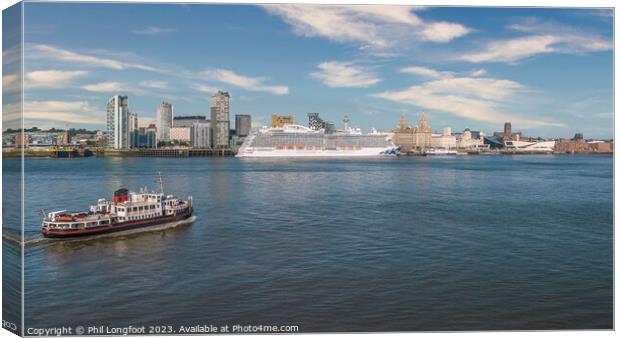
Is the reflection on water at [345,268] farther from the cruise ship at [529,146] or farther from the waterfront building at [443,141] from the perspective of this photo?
the waterfront building at [443,141]

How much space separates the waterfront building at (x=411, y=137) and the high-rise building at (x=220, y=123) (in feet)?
39.3

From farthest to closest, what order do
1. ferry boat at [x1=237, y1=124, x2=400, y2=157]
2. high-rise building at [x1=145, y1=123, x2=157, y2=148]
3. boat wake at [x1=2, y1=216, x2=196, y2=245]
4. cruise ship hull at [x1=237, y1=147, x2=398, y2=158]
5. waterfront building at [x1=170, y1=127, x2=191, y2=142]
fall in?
cruise ship hull at [x1=237, y1=147, x2=398, y2=158]
ferry boat at [x1=237, y1=124, x2=400, y2=157]
waterfront building at [x1=170, y1=127, x2=191, y2=142]
high-rise building at [x1=145, y1=123, x2=157, y2=148]
boat wake at [x1=2, y1=216, x2=196, y2=245]

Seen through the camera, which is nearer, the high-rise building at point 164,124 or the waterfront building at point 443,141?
the high-rise building at point 164,124

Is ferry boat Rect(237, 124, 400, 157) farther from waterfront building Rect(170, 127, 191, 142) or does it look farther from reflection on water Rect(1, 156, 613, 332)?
reflection on water Rect(1, 156, 613, 332)

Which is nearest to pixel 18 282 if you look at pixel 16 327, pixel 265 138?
pixel 16 327

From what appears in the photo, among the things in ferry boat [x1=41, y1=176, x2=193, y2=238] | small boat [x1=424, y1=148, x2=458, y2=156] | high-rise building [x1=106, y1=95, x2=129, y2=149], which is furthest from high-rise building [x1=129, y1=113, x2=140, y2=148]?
small boat [x1=424, y1=148, x2=458, y2=156]

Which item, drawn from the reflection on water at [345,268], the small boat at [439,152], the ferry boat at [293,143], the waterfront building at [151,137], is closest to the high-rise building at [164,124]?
the waterfront building at [151,137]

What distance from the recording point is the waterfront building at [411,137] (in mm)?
40294

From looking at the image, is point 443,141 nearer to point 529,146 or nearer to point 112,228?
point 529,146

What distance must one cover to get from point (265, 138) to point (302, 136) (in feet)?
8.57

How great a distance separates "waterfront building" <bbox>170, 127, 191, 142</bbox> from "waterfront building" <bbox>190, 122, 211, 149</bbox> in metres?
0.31

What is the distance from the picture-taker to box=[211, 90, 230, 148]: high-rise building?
27.6 m

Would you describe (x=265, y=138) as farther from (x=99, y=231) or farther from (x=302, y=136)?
(x=99, y=231)

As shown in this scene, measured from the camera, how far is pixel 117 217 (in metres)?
9.95
